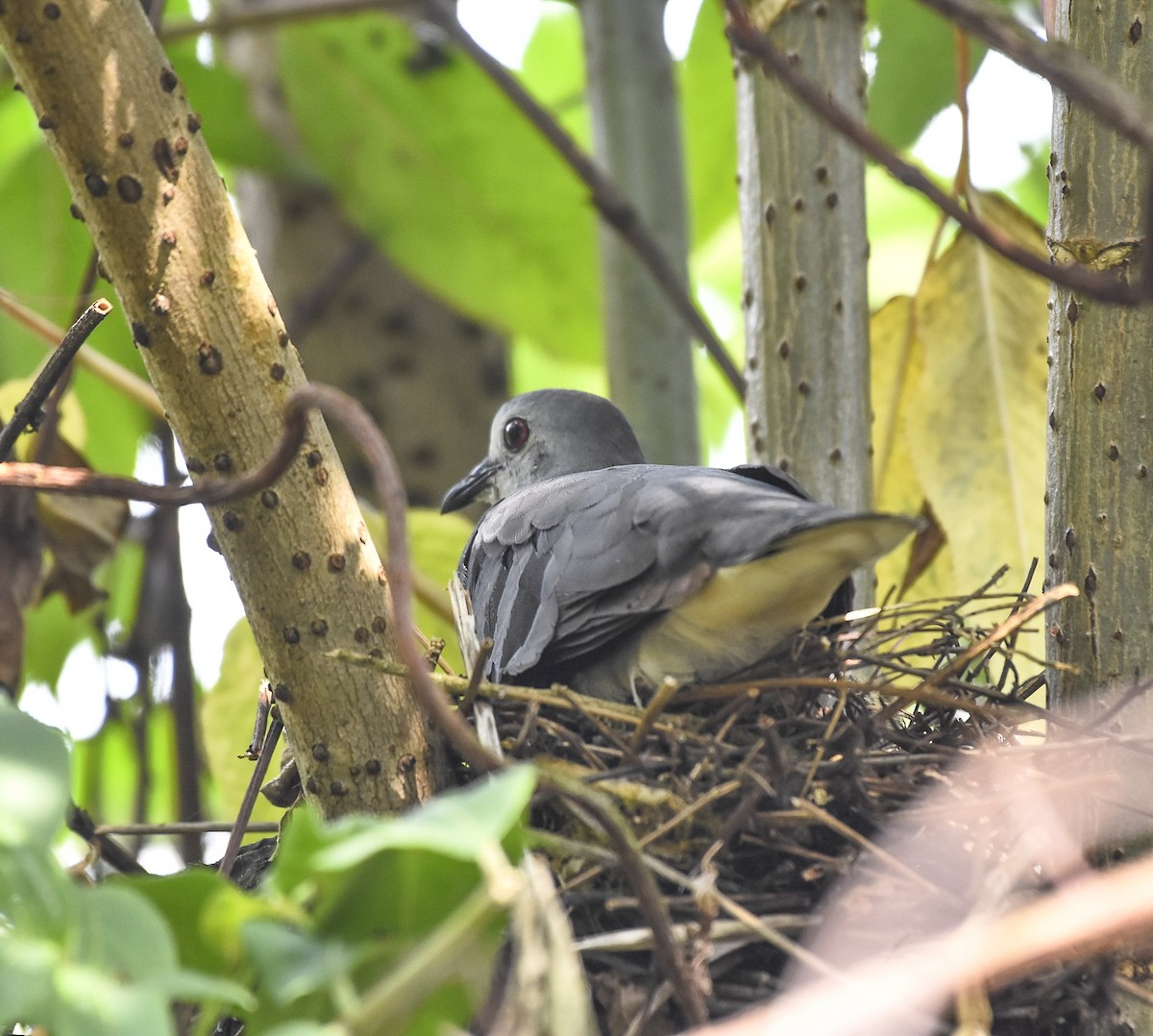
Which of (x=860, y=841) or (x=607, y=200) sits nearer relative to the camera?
(x=860, y=841)

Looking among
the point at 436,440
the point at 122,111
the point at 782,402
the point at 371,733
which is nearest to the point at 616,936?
the point at 371,733

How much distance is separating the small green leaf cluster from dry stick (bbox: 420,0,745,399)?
2.04m

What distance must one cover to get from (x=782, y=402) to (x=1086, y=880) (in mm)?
1383

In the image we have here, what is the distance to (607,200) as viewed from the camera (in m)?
3.50

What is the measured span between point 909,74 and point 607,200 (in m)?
0.84

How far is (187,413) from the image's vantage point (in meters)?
1.98

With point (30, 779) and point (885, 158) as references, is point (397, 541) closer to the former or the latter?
point (30, 779)

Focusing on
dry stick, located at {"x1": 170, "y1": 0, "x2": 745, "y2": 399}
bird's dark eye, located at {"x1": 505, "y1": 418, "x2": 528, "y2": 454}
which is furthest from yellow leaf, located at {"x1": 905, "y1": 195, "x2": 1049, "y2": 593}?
bird's dark eye, located at {"x1": 505, "y1": 418, "x2": 528, "y2": 454}

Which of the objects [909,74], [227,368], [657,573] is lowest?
→ [657,573]

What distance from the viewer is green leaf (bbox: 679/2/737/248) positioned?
419 cm

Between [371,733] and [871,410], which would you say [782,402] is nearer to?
[871,410]

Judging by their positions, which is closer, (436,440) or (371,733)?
(371,733)

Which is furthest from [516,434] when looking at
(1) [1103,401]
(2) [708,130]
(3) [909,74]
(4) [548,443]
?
(1) [1103,401]

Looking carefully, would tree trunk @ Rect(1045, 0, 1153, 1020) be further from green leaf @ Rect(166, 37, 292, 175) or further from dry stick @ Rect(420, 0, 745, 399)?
green leaf @ Rect(166, 37, 292, 175)
